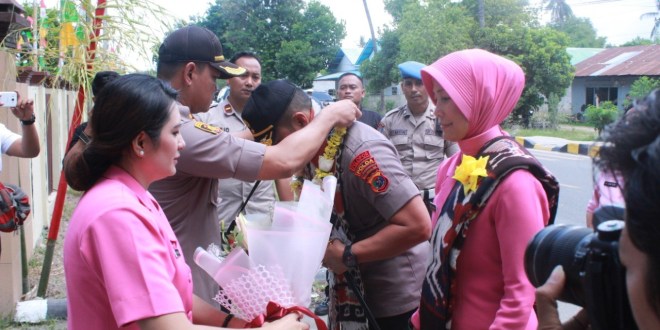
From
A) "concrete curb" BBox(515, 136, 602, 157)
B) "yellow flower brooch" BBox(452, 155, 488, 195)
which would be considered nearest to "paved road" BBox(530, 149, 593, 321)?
"concrete curb" BBox(515, 136, 602, 157)

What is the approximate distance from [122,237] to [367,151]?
3.56 feet

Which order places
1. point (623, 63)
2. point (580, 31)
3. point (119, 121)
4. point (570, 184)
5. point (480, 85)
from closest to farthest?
point (119, 121), point (480, 85), point (570, 184), point (623, 63), point (580, 31)

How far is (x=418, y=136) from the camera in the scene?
544 cm

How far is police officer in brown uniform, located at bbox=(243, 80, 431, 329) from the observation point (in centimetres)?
230

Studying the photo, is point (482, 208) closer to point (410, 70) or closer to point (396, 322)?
point (396, 322)

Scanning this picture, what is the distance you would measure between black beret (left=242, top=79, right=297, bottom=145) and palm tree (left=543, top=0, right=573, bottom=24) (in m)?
62.8

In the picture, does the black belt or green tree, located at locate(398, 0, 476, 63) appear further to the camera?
green tree, located at locate(398, 0, 476, 63)

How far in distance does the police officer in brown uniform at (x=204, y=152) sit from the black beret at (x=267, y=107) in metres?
0.13

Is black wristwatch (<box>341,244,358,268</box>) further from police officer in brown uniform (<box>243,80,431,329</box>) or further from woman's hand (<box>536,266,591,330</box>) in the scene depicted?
woman's hand (<box>536,266,591,330</box>)

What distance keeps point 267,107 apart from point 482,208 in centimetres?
92

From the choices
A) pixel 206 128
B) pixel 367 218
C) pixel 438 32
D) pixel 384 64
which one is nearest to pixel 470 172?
pixel 367 218

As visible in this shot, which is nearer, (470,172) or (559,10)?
(470,172)

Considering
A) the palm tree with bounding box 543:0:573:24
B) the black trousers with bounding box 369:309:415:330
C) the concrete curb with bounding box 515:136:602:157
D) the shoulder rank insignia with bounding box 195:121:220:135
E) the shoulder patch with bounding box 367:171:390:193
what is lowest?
the concrete curb with bounding box 515:136:602:157

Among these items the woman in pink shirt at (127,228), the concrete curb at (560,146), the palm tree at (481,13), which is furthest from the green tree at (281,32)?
the woman in pink shirt at (127,228)
